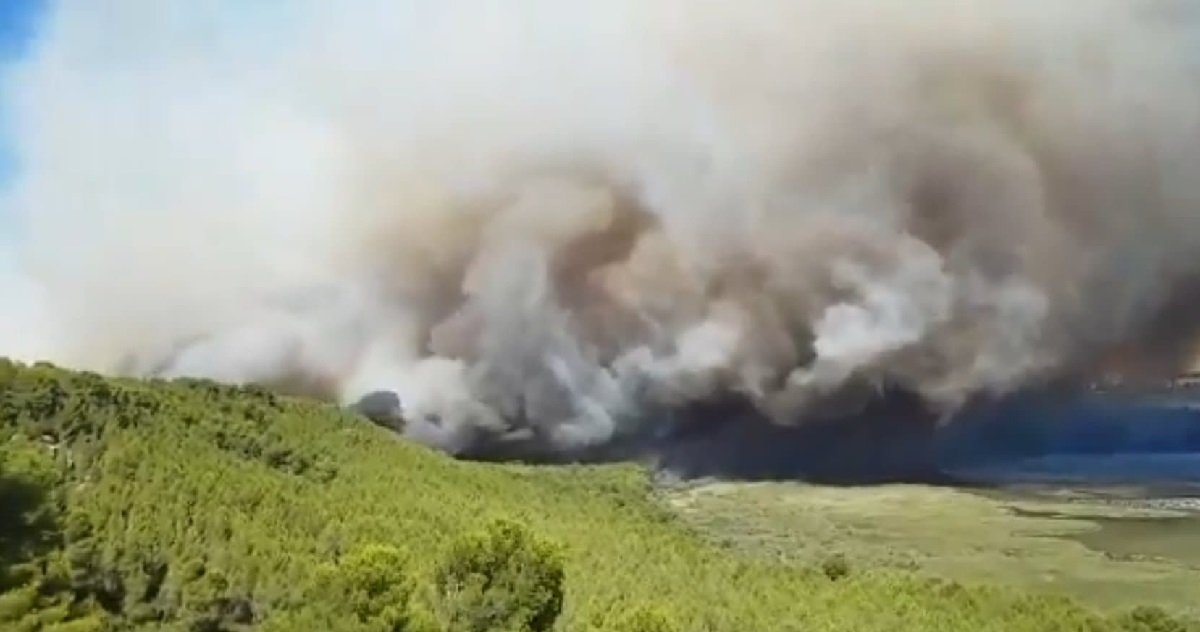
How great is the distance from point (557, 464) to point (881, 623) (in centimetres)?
4789

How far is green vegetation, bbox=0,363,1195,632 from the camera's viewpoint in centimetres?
2238

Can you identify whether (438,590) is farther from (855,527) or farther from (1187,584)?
(855,527)

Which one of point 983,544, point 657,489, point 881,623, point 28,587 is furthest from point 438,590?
point 657,489

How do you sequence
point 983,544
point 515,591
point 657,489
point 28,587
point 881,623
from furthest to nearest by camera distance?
point 657,489 < point 983,544 < point 881,623 < point 515,591 < point 28,587

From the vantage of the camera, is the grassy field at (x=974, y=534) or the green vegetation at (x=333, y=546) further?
the grassy field at (x=974, y=534)

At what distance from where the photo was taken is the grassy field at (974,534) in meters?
49.8

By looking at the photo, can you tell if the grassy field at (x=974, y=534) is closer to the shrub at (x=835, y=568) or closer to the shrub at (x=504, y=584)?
the shrub at (x=835, y=568)

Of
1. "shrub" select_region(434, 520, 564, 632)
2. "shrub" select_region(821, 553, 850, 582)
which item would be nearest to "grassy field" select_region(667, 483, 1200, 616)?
"shrub" select_region(821, 553, 850, 582)

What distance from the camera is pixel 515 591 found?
24.2m

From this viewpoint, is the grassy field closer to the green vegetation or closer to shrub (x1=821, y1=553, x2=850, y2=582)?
shrub (x1=821, y1=553, x2=850, y2=582)

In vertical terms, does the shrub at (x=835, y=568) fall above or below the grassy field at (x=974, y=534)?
below

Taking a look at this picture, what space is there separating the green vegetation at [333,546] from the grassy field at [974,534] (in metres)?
4.59

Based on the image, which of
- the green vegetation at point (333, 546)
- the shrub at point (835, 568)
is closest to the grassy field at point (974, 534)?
the shrub at point (835, 568)

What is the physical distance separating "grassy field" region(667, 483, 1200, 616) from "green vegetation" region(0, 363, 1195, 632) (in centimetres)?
459
